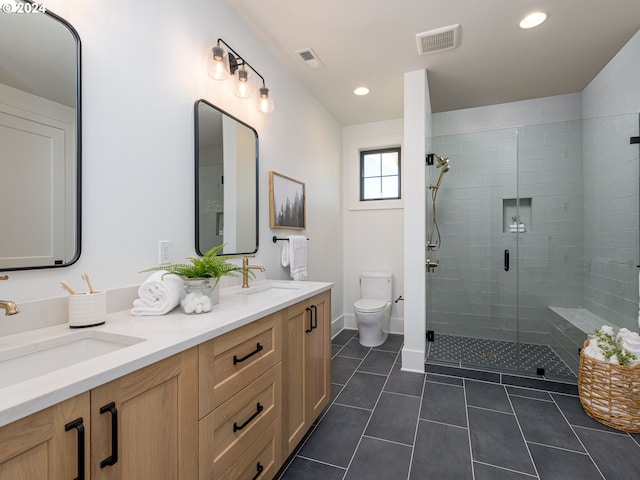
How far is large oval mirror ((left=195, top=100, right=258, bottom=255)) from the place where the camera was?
1.71 metres

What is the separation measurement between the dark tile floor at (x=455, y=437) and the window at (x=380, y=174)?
221 cm

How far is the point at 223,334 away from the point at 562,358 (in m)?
2.87

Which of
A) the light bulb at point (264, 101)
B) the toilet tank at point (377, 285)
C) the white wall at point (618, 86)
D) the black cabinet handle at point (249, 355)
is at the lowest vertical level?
the toilet tank at point (377, 285)

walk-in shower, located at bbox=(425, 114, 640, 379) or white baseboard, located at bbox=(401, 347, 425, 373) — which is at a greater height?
walk-in shower, located at bbox=(425, 114, 640, 379)

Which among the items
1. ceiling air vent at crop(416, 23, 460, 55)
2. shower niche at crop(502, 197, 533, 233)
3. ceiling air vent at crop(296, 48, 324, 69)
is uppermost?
ceiling air vent at crop(296, 48, 324, 69)

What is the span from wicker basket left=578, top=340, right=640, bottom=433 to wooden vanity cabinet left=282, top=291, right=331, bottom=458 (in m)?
1.66

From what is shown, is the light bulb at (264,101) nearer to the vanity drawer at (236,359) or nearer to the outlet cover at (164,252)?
the outlet cover at (164,252)

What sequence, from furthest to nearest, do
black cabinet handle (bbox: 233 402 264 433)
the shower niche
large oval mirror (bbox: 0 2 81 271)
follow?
the shower niche → black cabinet handle (bbox: 233 402 264 433) → large oval mirror (bbox: 0 2 81 271)

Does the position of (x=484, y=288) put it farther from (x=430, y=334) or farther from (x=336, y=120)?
(x=336, y=120)

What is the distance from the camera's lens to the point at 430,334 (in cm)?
290

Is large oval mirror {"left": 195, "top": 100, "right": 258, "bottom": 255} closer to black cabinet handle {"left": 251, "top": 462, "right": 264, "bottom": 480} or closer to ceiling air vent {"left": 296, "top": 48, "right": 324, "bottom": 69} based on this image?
ceiling air vent {"left": 296, "top": 48, "right": 324, "bottom": 69}

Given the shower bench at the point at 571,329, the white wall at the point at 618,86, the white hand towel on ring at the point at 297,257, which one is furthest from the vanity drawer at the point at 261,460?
the white wall at the point at 618,86

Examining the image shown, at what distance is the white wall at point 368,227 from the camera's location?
3.70 meters

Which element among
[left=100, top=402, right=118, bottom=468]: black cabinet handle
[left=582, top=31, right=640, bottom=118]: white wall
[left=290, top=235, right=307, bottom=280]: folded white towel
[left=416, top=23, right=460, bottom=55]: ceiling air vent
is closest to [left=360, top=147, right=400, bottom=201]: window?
[left=416, top=23, right=460, bottom=55]: ceiling air vent
